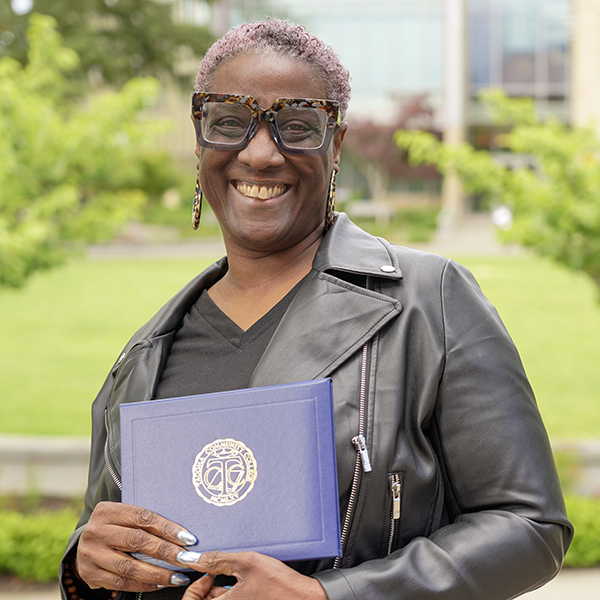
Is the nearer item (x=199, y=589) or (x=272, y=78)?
(x=199, y=589)

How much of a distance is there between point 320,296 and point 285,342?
13cm

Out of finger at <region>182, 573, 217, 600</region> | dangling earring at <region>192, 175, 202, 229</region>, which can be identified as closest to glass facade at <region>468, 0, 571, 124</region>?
dangling earring at <region>192, 175, 202, 229</region>

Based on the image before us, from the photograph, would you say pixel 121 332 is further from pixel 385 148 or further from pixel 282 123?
pixel 385 148

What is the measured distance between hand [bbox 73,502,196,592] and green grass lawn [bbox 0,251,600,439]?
650 cm

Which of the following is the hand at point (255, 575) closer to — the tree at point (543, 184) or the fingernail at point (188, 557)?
the fingernail at point (188, 557)

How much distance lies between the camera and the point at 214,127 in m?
1.63

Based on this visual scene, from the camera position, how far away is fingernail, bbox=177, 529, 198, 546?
1.31m

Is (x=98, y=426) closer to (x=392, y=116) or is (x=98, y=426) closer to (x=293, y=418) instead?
(x=293, y=418)

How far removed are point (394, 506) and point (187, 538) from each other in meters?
0.39

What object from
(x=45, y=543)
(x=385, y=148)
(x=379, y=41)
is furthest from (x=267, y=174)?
(x=379, y=41)

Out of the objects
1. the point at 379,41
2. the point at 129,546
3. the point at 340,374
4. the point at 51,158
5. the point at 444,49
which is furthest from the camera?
the point at 379,41

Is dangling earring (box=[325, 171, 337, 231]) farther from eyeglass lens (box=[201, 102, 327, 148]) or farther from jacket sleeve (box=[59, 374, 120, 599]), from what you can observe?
jacket sleeve (box=[59, 374, 120, 599])

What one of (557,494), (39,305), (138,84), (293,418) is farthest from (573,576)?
(39,305)

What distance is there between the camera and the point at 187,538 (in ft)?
4.29
